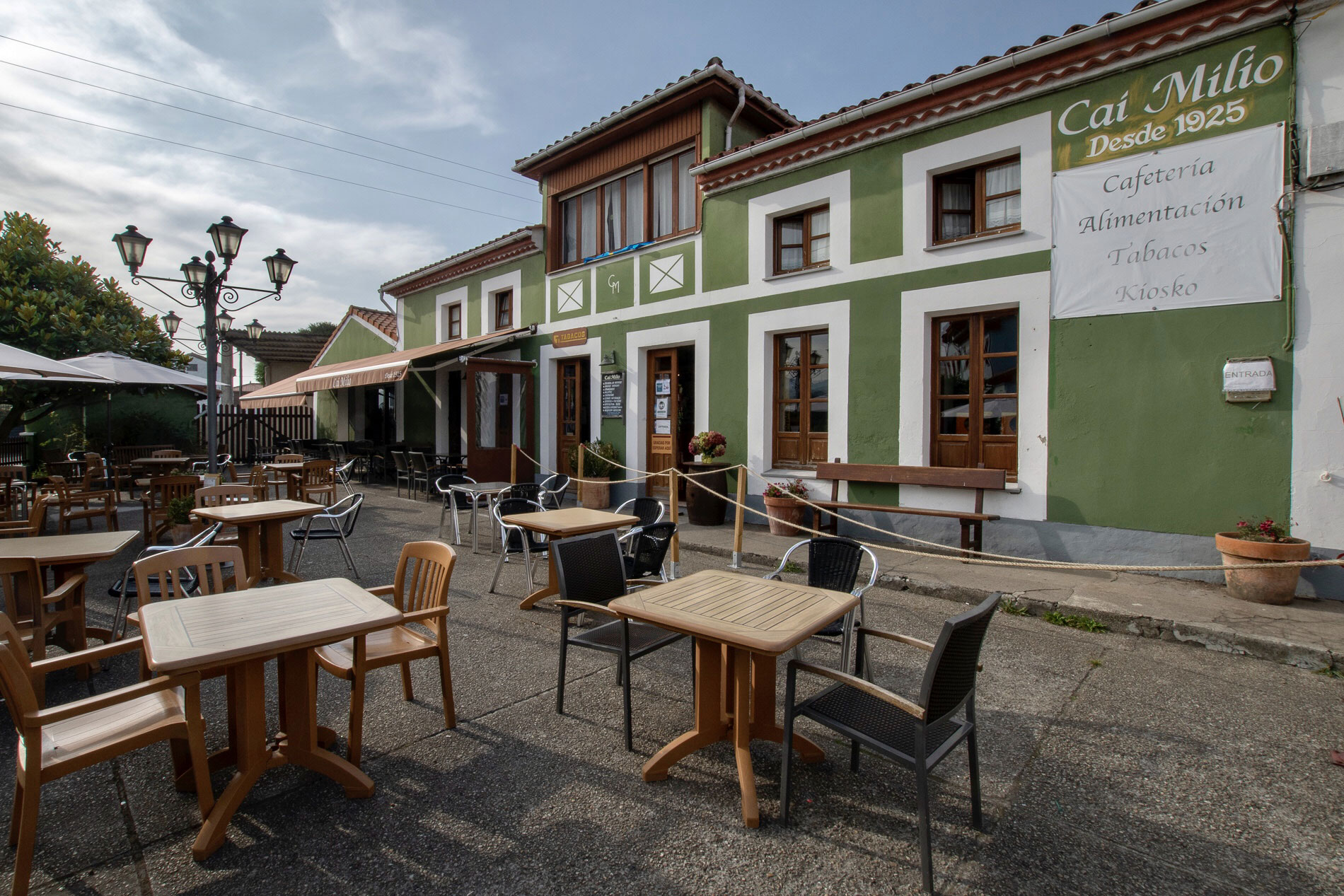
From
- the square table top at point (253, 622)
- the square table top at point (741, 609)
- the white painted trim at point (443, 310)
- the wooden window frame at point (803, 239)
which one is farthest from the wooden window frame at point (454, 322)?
the square table top at point (741, 609)

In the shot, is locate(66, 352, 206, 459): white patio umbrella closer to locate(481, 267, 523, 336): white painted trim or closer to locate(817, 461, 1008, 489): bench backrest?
locate(481, 267, 523, 336): white painted trim

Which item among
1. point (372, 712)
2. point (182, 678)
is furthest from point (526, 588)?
point (182, 678)

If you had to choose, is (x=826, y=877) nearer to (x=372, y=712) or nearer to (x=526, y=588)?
(x=372, y=712)

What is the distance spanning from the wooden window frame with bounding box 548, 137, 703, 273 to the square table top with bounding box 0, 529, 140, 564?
25.2 ft

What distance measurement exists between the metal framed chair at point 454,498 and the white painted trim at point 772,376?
3593 millimetres

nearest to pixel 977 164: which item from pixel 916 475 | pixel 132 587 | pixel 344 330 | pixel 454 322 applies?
pixel 916 475

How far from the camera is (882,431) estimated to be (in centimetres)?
754

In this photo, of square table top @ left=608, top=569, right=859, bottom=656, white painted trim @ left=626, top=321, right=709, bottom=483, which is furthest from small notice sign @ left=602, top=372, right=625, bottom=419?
square table top @ left=608, top=569, right=859, bottom=656

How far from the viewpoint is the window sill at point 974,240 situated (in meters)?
6.57

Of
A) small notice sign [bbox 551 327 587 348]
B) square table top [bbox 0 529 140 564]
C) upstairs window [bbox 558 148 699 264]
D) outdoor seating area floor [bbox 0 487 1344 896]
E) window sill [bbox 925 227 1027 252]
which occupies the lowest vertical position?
outdoor seating area floor [bbox 0 487 1344 896]

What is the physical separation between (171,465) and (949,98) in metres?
12.7

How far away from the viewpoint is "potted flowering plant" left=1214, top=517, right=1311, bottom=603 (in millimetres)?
4820

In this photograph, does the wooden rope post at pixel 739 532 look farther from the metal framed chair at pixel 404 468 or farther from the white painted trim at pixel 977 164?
the metal framed chair at pixel 404 468

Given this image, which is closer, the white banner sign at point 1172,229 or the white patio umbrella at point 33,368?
the white banner sign at point 1172,229
